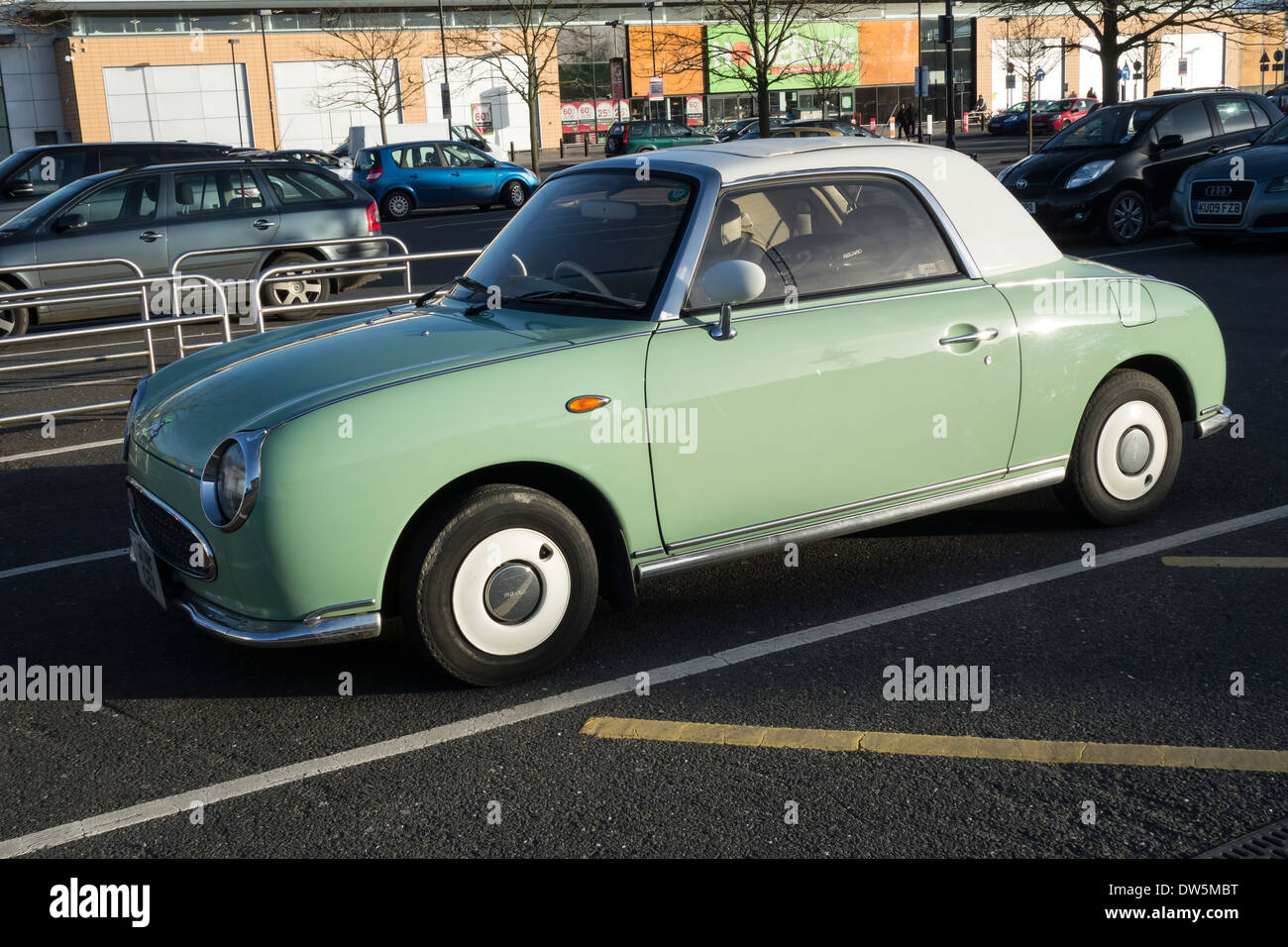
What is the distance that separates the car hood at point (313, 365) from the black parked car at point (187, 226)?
8.10 metres

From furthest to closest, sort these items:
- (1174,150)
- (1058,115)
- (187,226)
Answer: (1058,115), (1174,150), (187,226)

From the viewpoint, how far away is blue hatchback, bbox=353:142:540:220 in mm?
28000

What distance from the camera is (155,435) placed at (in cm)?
422

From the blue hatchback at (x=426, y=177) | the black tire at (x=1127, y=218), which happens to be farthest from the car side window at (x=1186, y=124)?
the blue hatchback at (x=426, y=177)

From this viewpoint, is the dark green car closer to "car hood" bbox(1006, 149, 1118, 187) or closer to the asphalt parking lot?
"car hood" bbox(1006, 149, 1118, 187)

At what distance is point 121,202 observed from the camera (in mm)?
13031

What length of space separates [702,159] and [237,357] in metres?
1.84

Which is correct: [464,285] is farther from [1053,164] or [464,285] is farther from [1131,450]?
[1053,164]

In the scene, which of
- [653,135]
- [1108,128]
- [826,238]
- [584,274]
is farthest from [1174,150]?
[653,135]

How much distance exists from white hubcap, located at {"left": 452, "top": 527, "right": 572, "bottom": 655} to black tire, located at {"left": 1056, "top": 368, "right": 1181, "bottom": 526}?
236 centimetres

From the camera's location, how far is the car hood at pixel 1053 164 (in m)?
15.9

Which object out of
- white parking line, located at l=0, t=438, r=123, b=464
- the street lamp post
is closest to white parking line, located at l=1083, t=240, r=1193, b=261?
white parking line, located at l=0, t=438, r=123, b=464

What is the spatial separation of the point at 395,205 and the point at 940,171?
24.5 meters

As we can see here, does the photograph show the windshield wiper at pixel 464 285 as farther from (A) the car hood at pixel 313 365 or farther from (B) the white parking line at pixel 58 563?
(B) the white parking line at pixel 58 563
